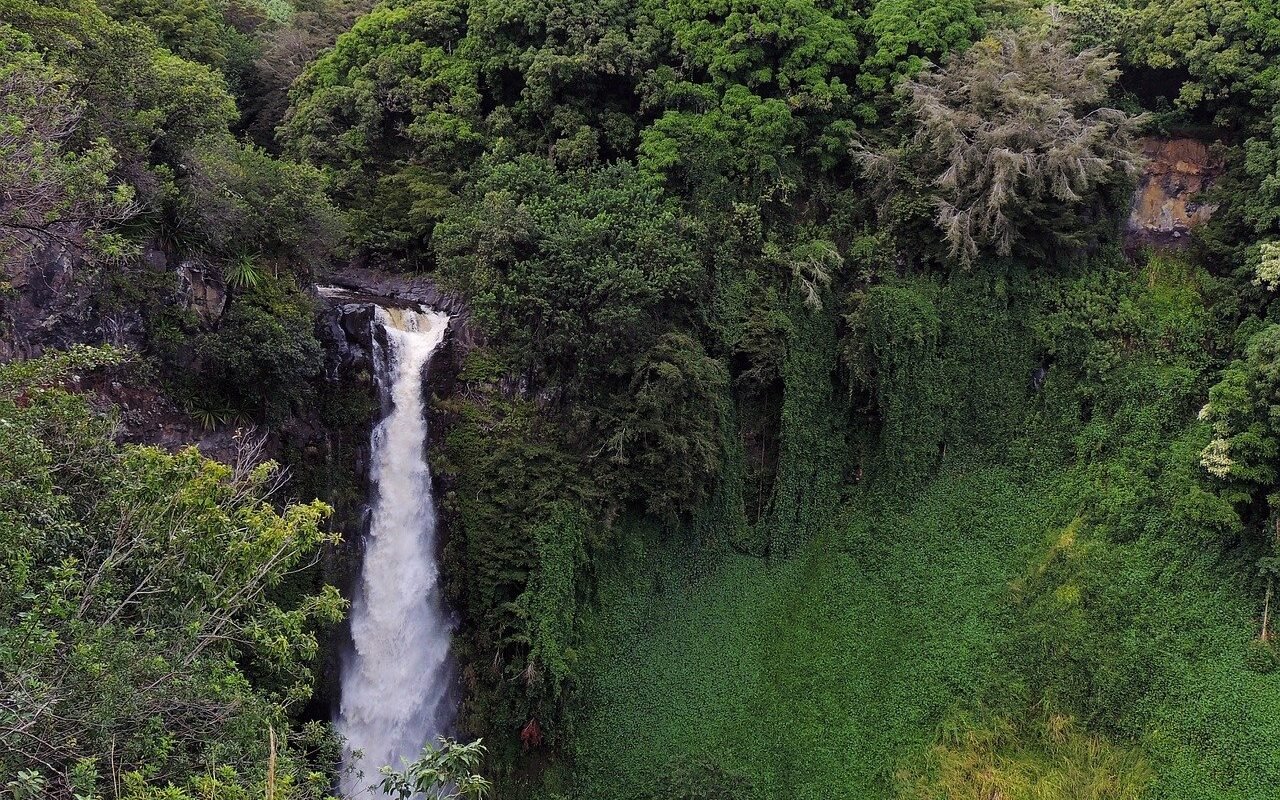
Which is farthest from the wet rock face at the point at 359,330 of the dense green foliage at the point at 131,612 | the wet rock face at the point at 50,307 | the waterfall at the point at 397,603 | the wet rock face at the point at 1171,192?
the wet rock face at the point at 1171,192

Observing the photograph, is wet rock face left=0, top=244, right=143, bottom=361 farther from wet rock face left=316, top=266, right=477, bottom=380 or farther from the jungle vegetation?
wet rock face left=316, top=266, right=477, bottom=380

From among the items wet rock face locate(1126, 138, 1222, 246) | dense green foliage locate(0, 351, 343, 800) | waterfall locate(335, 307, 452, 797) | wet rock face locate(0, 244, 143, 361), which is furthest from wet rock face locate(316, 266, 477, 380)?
wet rock face locate(1126, 138, 1222, 246)

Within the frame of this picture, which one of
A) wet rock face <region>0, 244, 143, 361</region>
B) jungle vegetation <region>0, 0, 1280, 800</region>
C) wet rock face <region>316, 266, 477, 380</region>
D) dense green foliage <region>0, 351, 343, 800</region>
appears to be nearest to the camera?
dense green foliage <region>0, 351, 343, 800</region>

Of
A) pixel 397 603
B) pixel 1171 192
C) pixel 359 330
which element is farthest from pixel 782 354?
pixel 1171 192

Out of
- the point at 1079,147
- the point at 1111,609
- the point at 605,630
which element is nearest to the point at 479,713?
the point at 605,630

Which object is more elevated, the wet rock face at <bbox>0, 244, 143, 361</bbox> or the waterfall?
the wet rock face at <bbox>0, 244, 143, 361</bbox>

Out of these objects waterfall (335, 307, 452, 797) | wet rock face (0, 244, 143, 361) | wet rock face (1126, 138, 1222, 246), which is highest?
wet rock face (1126, 138, 1222, 246)

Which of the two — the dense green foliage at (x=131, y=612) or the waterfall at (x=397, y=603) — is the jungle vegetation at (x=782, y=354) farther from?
the dense green foliage at (x=131, y=612)
